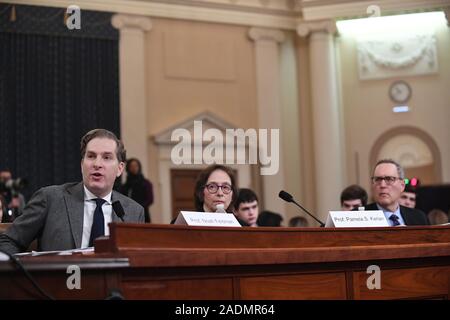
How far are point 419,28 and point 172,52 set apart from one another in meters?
4.34

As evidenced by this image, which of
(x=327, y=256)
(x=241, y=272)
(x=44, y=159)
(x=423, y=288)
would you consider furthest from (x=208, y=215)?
(x=44, y=159)

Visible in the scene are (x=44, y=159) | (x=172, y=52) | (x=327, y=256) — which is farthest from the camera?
(x=172, y=52)

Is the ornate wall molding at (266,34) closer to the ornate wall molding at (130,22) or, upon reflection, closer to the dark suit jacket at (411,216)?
the ornate wall molding at (130,22)

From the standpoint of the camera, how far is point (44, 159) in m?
10.0

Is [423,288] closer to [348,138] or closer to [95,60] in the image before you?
[95,60]

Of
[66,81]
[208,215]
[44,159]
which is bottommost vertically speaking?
[208,215]

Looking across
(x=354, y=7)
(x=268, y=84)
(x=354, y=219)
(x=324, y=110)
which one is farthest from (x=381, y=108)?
(x=354, y=219)

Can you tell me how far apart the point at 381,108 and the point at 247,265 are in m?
9.96

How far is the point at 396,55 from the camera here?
11844 millimetres

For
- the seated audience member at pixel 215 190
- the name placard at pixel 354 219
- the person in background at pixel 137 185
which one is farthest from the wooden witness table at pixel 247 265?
the person in background at pixel 137 185

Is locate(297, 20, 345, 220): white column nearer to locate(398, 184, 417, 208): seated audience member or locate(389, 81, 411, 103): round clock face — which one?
locate(389, 81, 411, 103): round clock face

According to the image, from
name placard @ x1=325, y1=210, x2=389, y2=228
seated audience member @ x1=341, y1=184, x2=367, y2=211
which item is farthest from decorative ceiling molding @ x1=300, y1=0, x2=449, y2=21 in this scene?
name placard @ x1=325, y1=210, x2=389, y2=228

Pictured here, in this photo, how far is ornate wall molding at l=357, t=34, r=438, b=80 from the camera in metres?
11.7

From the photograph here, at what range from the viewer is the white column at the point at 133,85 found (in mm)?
10609
